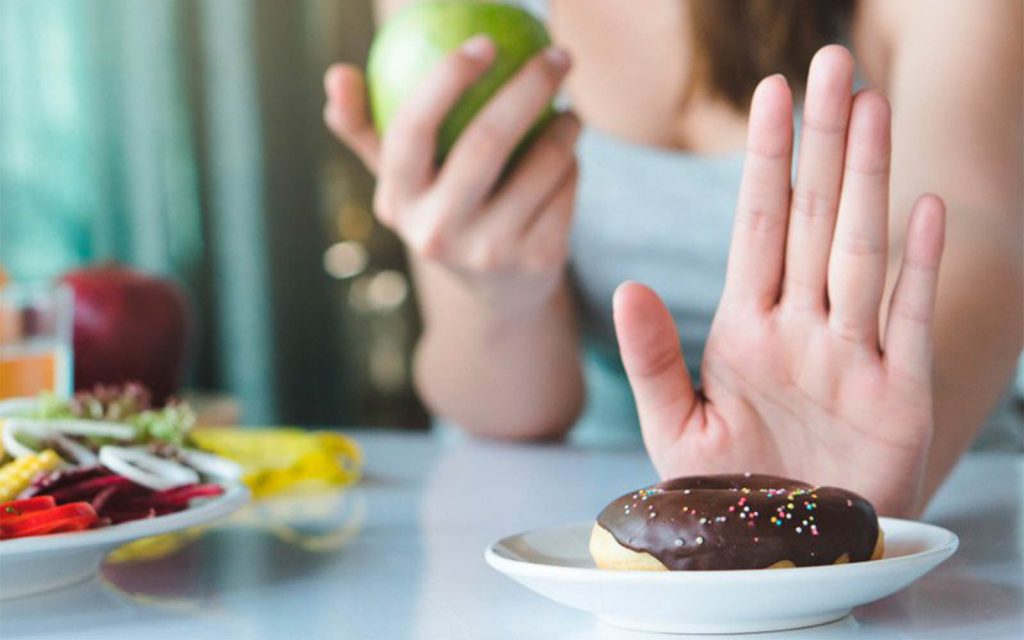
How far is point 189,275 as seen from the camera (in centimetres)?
289

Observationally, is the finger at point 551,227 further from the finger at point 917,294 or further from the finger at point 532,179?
the finger at point 917,294

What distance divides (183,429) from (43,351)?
1.34 feet

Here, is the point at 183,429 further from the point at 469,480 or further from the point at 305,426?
the point at 305,426

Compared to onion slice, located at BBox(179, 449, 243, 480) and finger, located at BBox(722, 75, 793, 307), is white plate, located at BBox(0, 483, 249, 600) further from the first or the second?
finger, located at BBox(722, 75, 793, 307)

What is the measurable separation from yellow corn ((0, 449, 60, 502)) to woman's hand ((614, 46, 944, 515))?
0.33 m

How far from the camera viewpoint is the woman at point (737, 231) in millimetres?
664

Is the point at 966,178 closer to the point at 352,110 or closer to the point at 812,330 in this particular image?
the point at 812,330

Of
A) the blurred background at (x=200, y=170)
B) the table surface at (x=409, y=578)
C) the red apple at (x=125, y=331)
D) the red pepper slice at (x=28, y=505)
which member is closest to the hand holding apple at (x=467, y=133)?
the table surface at (x=409, y=578)

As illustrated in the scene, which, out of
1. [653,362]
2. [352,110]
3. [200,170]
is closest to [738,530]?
[653,362]

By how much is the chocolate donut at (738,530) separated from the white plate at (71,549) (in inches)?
9.4

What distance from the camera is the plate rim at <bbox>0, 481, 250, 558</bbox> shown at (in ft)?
1.92

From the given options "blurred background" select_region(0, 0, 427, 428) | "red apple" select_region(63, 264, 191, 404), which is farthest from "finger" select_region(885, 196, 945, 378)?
"blurred background" select_region(0, 0, 427, 428)

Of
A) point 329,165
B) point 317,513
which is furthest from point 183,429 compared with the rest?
point 329,165

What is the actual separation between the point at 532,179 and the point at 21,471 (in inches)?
20.2
